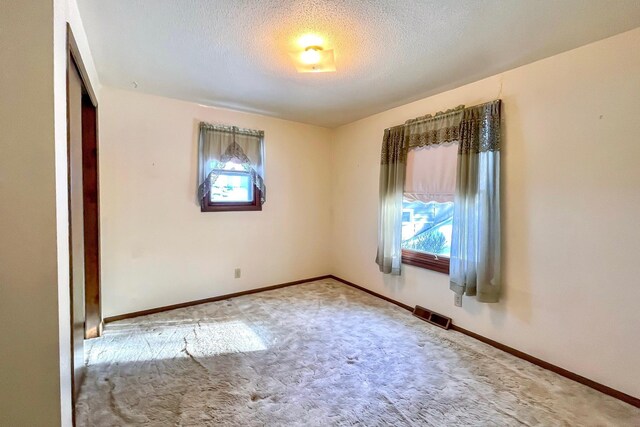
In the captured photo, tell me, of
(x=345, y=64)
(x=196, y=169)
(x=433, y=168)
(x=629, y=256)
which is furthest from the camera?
(x=196, y=169)

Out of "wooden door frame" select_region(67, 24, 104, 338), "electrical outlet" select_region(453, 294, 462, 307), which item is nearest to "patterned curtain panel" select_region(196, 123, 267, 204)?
"wooden door frame" select_region(67, 24, 104, 338)

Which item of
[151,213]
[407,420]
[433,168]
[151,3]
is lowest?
[407,420]

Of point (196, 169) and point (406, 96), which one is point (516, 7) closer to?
point (406, 96)

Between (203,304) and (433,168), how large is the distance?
9.98ft

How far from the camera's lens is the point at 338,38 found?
196 centimetres

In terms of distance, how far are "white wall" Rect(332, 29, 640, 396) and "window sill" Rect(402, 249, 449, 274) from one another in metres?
0.40

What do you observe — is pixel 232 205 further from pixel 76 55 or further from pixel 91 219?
pixel 76 55

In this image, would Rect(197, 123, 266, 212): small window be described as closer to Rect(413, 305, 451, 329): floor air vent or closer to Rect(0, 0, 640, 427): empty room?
Rect(0, 0, 640, 427): empty room

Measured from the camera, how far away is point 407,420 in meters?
1.69

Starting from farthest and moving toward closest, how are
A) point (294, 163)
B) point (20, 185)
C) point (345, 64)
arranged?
point (294, 163) < point (345, 64) < point (20, 185)

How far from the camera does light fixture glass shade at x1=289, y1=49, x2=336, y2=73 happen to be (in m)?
2.03

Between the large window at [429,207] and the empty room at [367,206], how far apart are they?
2cm

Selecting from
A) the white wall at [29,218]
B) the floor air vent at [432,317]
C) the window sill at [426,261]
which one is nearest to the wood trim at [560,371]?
the floor air vent at [432,317]

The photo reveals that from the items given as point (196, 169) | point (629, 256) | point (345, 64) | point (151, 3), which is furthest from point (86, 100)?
point (629, 256)
